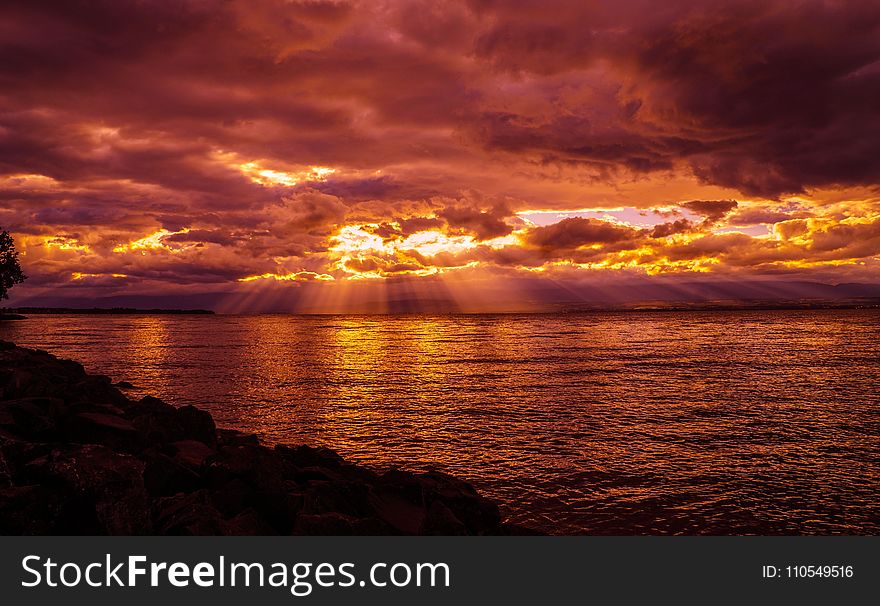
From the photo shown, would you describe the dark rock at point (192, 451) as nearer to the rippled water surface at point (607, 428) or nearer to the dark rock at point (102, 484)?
the dark rock at point (102, 484)

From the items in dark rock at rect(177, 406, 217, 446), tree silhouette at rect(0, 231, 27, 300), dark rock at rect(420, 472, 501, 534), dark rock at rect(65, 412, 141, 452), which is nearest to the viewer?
dark rock at rect(420, 472, 501, 534)

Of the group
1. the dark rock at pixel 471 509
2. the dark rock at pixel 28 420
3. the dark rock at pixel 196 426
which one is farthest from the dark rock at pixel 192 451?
the dark rock at pixel 471 509

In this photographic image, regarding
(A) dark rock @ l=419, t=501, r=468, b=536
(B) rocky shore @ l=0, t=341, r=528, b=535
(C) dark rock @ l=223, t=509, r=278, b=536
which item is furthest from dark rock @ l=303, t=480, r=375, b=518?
(A) dark rock @ l=419, t=501, r=468, b=536

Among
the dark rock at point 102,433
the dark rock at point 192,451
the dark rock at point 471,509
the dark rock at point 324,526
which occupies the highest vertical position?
the dark rock at point 102,433

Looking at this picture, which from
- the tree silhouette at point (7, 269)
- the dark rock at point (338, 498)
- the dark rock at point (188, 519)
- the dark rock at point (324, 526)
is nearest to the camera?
A: the dark rock at point (188, 519)

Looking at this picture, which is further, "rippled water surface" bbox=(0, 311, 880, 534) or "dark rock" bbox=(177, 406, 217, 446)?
"dark rock" bbox=(177, 406, 217, 446)

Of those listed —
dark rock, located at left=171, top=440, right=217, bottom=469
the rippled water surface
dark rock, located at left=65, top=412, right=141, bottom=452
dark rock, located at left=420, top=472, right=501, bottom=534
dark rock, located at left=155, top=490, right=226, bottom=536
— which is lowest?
the rippled water surface

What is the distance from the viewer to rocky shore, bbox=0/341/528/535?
29.9 feet

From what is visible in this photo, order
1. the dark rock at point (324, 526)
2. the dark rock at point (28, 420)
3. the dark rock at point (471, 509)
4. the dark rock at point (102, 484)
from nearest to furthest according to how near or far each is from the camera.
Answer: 1. the dark rock at point (102, 484)
2. the dark rock at point (324, 526)
3. the dark rock at point (471, 509)
4. the dark rock at point (28, 420)

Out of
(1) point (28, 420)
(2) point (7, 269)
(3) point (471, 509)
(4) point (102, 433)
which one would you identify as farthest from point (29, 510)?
(2) point (7, 269)

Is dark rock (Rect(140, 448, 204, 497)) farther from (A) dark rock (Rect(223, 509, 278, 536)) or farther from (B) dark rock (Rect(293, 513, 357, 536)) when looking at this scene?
(B) dark rock (Rect(293, 513, 357, 536))

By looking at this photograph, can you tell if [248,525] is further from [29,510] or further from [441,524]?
[441,524]

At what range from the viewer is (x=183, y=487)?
12.2 meters

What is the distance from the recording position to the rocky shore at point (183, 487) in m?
9.10
